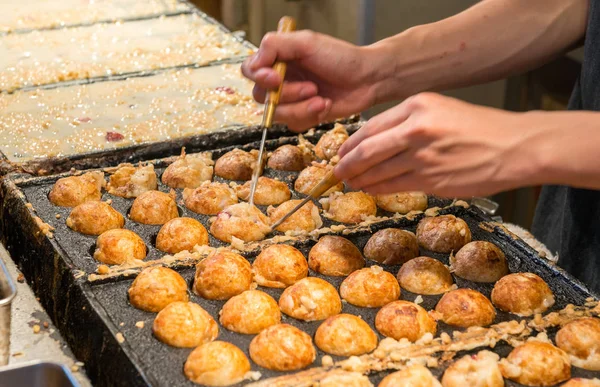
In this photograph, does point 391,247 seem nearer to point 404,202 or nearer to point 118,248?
point 404,202

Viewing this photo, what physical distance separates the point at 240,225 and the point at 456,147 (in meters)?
0.88

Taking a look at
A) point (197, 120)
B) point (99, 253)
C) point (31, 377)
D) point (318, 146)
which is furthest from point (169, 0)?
point (31, 377)

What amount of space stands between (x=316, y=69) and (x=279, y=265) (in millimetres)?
675

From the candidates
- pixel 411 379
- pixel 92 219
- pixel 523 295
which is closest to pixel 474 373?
pixel 411 379

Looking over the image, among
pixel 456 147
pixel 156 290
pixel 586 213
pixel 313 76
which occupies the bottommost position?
pixel 586 213

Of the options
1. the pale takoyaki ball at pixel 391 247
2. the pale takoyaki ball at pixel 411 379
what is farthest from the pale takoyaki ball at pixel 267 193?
the pale takoyaki ball at pixel 411 379

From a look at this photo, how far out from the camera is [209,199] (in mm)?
2668

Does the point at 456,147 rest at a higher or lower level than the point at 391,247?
higher

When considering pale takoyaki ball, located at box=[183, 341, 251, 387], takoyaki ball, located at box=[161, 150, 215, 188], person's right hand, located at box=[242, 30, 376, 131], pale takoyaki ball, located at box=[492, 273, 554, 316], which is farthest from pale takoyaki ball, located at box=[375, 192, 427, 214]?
pale takoyaki ball, located at box=[183, 341, 251, 387]

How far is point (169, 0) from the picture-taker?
5.05 meters

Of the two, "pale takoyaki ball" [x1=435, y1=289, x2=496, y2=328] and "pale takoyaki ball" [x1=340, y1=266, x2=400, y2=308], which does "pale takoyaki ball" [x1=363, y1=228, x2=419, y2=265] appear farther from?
"pale takoyaki ball" [x1=435, y1=289, x2=496, y2=328]

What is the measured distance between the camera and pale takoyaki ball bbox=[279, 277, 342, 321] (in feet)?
6.95

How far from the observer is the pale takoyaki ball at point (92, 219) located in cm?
247

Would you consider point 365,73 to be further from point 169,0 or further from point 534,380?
point 169,0
